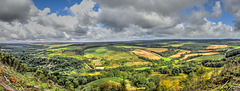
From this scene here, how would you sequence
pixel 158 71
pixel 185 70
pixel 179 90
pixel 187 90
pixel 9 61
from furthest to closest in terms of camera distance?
pixel 158 71 < pixel 185 70 < pixel 9 61 < pixel 179 90 < pixel 187 90

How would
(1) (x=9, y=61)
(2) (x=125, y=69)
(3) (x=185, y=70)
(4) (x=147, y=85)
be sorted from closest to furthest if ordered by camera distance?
(1) (x=9, y=61), (4) (x=147, y=85), (3) (x=185, y=70), (2) (x=125, y=69)

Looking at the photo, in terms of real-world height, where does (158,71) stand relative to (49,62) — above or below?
below

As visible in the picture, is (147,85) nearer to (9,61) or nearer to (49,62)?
(9,61)

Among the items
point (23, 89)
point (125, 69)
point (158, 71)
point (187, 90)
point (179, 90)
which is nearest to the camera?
point (23, 89)

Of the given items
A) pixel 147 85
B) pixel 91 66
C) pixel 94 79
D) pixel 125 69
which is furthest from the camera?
pixel 91 66

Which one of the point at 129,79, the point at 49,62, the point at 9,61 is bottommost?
the point at 129,79

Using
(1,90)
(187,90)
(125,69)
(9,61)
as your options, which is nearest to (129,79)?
(125,69)

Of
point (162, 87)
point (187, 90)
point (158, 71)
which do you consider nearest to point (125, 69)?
point (158, 71)

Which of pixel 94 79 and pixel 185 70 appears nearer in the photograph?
pixel 94 79

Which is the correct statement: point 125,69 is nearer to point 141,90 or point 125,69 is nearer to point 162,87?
point 141,90
